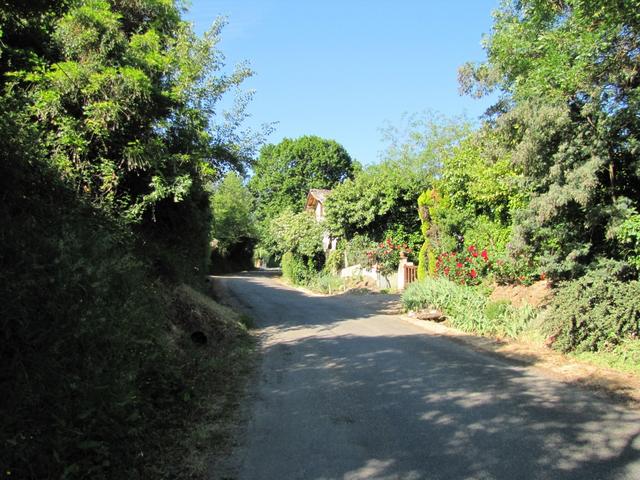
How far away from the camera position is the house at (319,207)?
3497 centimetres

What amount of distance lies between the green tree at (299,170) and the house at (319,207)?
7.77m

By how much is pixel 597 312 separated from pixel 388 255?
17.3 meters

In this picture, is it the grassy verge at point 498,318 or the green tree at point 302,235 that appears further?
the green tree at point 302,235

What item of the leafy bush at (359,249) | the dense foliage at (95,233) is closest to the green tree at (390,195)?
the leafy bush at (359,249)

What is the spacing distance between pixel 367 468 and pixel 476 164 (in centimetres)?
1191

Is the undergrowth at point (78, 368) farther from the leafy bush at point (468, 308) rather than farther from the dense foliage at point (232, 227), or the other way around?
the dense foliage at point (232, 227)

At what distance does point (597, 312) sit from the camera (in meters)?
8.07

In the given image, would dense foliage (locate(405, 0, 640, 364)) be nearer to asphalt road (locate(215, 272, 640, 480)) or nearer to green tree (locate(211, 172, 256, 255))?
asphalt road (locate(215, 272, 640, 480))

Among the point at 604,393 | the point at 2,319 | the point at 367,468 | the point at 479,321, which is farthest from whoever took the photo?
the point at 479,321

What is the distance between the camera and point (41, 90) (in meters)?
8.77

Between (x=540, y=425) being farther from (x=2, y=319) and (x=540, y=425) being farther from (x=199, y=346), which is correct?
(x=199, y=346)

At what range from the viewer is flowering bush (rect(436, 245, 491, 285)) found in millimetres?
13594

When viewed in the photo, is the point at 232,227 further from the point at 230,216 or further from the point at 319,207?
the point at 319,207

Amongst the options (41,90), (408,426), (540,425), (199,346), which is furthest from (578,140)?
(41,90)
